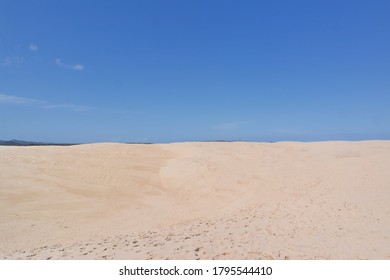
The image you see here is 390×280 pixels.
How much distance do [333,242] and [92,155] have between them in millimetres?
11964

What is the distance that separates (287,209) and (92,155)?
10044 mm

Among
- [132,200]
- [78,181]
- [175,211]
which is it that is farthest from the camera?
[78,181]

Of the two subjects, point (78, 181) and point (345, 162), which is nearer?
point (78, 181)

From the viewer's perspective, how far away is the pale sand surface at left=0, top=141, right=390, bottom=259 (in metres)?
5.63

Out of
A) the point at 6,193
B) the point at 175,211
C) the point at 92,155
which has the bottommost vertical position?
the point at 175,211

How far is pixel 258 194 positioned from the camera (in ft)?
34.3

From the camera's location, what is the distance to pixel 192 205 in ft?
32.5

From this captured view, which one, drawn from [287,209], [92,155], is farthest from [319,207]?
[92,155]

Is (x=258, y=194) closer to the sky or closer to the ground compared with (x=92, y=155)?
closer to the ground

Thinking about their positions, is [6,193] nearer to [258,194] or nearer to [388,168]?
[258,194]

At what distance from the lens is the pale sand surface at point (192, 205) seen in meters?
5.63

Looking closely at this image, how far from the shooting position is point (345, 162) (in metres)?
14.6
